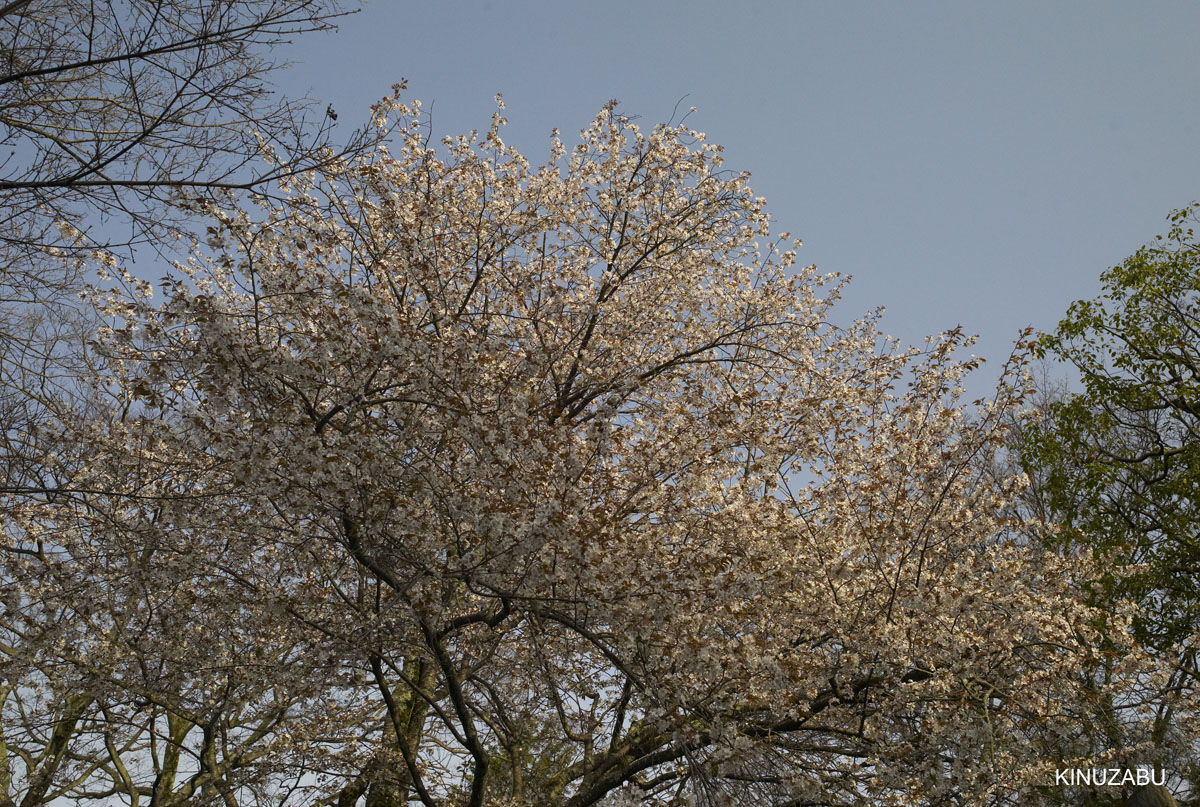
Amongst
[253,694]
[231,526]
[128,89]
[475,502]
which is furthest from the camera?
[253,694]

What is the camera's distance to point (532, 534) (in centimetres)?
532

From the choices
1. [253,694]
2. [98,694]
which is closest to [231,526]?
[253,694]

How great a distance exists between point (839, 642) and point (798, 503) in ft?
4.77

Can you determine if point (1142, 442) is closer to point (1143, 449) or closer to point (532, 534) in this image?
point (1143, 449)

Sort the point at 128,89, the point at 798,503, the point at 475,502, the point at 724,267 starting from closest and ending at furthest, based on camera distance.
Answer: the point at 128,89 → the point at 475,502 → the point at 798,503 → the point at 724,267

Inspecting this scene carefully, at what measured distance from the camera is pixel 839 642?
24.7ft

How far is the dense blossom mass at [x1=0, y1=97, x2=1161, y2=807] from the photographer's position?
229 inches

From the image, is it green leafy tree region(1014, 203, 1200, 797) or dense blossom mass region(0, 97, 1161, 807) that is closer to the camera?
dense blossom mass region(0, 97, 1161, 807)

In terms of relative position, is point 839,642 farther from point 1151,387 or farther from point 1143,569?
point 1151,387

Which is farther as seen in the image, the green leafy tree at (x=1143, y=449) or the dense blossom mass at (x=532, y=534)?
the green leafy tree at (x=1143, y=449)

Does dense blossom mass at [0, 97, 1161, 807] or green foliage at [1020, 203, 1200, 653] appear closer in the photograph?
dense blossom mass at [0, 97, 1161, 807]

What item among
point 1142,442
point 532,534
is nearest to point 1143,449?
point 1142,442

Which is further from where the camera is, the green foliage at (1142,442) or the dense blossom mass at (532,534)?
the green foliage at (1142,442)

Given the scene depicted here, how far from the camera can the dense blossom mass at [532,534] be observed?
580 cm
